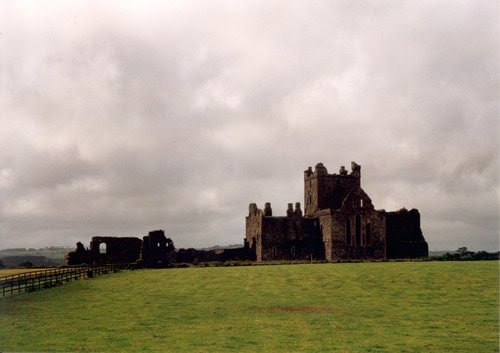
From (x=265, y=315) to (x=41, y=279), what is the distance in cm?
2296

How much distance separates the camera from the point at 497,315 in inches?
994

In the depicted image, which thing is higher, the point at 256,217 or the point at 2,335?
the point at 256,217

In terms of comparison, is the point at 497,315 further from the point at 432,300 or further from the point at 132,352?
the point at 132,352

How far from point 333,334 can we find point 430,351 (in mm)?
3876

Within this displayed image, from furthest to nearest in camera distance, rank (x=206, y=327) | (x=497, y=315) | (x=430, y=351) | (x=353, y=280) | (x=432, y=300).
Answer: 1. (x=353, y=280)
2. (x=432, y=300)
3. (x=497, y=315)
4. (x=206, y=327)
5. (x=430, y=351)

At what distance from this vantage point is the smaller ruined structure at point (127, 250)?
72.2 m

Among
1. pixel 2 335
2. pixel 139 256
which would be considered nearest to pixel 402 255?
pixel 139 256

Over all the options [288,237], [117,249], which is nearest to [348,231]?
[288,237]

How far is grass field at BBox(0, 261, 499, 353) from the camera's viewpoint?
19359 mm

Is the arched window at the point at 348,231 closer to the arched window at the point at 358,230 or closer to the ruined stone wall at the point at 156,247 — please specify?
the arched window at the point at 358,230

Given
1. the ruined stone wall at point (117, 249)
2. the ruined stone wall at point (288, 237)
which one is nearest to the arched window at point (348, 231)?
the ruined stone wall at point (288, 237)

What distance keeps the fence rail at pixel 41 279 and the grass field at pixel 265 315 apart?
136 cm

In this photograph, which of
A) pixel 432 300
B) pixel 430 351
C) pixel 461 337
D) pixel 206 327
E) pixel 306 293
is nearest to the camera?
pixel 430 351

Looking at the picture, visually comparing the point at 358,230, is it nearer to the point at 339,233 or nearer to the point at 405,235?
the point at 339,233
